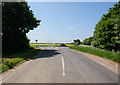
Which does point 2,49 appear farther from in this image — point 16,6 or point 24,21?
point 16,6

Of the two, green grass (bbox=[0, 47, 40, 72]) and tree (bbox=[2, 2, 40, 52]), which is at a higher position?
tree (bbox=[2, 2, 40, 52])

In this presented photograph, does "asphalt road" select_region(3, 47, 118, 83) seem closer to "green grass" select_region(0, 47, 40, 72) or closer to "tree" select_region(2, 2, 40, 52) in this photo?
"green grass" select_region(0, 47, 40, 72)

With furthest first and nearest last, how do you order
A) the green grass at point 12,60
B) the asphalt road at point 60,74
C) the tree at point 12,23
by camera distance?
1. the tree at point 12,23
2. the green grass at point 12,60
3. the asphalt road at point 60,74

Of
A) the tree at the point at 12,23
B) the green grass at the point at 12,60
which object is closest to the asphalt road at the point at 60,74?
the green grass at the point at 12,60

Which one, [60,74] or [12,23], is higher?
[12,23]

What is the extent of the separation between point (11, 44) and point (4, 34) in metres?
2.39

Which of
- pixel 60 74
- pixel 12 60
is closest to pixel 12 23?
pixel 12 60

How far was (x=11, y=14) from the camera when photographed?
22828 mm

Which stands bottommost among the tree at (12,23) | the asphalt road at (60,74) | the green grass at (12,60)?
the asphalt road at (60,74)

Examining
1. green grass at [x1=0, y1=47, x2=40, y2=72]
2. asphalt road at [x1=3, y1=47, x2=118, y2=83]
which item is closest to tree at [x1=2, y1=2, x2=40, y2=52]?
green grass at [x1=0, y1=47, x2=40, y2=72]

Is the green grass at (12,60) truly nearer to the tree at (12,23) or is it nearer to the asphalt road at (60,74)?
the asphalt road at (60,74)

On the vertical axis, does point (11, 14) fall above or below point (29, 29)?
above

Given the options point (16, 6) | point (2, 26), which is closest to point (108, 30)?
point (16, 6)

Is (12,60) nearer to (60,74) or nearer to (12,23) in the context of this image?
(60,74)
